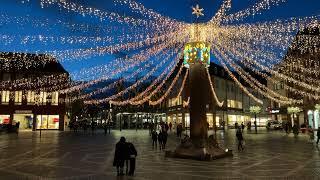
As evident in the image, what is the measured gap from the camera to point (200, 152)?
16922 millimetres

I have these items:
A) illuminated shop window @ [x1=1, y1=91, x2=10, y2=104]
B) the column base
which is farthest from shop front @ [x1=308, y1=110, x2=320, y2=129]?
illuminated shop window @ [x1=1, y1=91, x2=10, y2=104]

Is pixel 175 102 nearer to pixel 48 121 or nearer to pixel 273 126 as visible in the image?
pixel 273 126

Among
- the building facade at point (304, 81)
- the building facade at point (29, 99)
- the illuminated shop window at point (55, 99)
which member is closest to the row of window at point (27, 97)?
the building facade at point (29, 99)

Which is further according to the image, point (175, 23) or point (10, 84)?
point (10, 84)

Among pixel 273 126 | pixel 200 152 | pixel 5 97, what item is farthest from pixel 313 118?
pixel 5 97

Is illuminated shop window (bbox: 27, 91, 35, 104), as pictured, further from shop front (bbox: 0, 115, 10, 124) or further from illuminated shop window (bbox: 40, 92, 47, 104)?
shop front (bbox: 0, 115, 10, 124)

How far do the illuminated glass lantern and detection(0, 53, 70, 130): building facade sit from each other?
36.9 meters

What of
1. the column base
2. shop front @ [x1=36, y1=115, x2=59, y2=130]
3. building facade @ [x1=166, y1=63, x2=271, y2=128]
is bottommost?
the column base

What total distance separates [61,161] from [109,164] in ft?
8.63

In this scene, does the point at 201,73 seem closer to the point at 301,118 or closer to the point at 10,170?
the point at 10,170

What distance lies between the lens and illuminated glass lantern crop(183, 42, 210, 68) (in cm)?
1831

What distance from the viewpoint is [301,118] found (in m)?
59.5

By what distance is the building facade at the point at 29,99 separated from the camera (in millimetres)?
52969

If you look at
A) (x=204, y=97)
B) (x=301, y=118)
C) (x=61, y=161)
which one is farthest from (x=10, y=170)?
(x=301, y=118)
